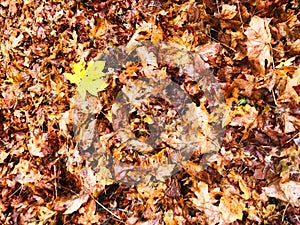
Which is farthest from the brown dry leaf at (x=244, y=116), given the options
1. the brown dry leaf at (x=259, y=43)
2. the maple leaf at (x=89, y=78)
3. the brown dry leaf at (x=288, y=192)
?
the maple leaf at (x=89, y=78)

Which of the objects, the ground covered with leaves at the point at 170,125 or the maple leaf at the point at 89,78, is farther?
the maple leaf at the point at 89,78

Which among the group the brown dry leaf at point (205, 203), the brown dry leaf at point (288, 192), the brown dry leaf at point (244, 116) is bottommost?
the brown dry leaf at point (205, 203)

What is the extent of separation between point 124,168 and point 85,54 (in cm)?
71

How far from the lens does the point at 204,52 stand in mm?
1661

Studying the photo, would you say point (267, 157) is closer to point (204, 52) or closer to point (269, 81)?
point (269, 81)

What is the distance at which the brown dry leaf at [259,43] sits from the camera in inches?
60.7

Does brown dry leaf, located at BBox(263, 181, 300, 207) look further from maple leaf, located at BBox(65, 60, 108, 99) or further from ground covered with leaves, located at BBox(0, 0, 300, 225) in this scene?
maple leaf, located at BBox(65, 60, 108, 99)

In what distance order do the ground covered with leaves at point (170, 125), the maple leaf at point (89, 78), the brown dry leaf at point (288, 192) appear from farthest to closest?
1. the maple leaf at point (89, 78)
2. the ground covered with leaves at point (170, 125)
3. the brown dry leaf at point (288, 192)

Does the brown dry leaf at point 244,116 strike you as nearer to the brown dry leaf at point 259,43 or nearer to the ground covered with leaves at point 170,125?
the ground covered with leaves at point 170,125

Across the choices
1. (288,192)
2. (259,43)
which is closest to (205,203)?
(288,192)

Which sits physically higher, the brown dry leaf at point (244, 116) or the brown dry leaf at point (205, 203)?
the brown dry leaf at point (244, 116)

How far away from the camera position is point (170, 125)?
5.53 ft

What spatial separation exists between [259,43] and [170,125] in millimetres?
563

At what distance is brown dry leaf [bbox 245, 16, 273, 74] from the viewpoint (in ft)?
5.06
